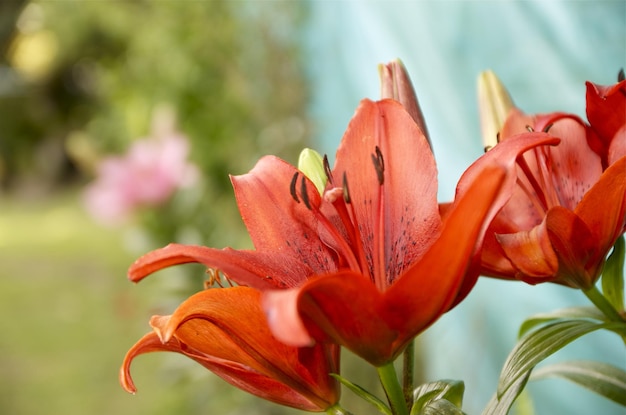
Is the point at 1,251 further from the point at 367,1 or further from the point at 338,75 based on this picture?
the point at 367,1

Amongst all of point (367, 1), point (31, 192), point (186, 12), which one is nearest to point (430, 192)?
point (367, 1)

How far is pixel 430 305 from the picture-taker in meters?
0.28

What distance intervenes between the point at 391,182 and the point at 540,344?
0.36 feet

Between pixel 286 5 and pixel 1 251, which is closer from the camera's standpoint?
pixel 286 5

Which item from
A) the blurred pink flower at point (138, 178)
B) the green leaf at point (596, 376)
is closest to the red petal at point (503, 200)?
the green leaf at point (596, 376)

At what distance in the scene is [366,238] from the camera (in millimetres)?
361

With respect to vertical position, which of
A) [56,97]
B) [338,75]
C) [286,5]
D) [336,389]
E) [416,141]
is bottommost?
→ [336,389]

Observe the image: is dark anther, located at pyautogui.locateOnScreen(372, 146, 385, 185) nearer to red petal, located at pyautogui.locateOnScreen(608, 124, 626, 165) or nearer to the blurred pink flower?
red petal, located at pyautogui.locateOnScreen(608, 124, 626, 165)

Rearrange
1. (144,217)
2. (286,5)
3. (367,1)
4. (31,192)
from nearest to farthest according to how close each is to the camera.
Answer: (367,1)
(144,217)
(286,5)
(31,192)

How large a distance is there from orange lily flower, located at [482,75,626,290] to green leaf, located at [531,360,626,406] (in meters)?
0.08

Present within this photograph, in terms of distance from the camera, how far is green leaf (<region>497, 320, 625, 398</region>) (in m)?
0.34

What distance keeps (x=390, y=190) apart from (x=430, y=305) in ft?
0.25

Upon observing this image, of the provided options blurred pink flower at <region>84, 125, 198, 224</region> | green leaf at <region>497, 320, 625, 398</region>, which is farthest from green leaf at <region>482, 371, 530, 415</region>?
blurred pink flower at <region>84, 125, 198, 224</region>

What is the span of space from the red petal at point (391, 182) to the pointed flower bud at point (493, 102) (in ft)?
0.33
